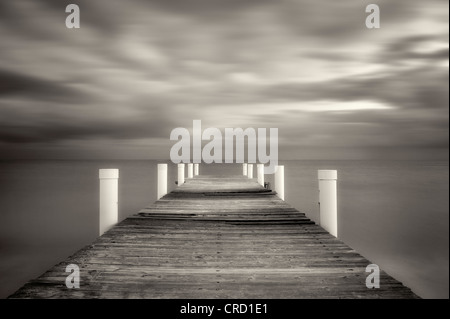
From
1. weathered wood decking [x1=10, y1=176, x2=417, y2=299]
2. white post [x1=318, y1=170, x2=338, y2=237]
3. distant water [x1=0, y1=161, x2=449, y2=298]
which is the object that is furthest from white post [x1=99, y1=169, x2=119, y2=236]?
distant water [x1=0, y1=161, x2=449, y2=298]

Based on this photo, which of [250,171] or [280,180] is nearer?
[280,180]

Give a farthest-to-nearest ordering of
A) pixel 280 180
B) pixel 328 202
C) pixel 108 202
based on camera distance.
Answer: pixel 280 180, pixel 108 202, pixel 328 202

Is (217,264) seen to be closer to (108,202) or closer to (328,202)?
(328,202)

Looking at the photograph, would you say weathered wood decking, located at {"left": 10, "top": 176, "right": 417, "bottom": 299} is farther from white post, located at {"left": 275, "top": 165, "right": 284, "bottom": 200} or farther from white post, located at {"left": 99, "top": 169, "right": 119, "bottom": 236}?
white post, located at {"left": 275, "top": 165, "right": 284, "bottom": 200}

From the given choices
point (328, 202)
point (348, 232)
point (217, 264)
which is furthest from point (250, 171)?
point (217, 264)

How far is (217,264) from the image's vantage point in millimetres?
4215

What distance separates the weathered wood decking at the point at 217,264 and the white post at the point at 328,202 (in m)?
0.30

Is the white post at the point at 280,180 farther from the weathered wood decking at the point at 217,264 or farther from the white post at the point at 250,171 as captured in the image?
the white post at the point at 250,171

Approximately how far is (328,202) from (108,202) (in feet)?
14.5

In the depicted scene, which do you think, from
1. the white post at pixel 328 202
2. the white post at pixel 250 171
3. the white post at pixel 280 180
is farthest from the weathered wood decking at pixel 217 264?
the white post at pixel 250 171
